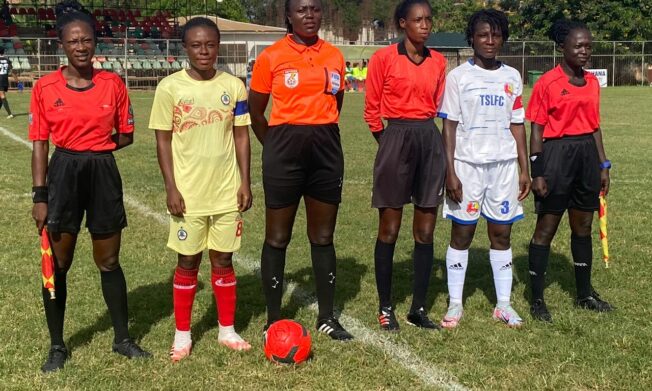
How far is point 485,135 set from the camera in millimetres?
4691

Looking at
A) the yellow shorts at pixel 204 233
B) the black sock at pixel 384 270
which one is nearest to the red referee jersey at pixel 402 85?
the black sock at pixel 384 270

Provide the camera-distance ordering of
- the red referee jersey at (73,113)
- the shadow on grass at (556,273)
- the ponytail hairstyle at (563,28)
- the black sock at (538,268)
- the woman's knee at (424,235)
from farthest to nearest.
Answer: the shadow on grass at (556,273), the black sock at (538,268), the ponytail hairstyle at (563,28), the woman's knee at (424,235), the red referee jersey at (73,113)

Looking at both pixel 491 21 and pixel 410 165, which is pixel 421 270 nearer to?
pixel 410 165

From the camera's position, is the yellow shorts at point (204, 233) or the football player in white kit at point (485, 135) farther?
the football player in white kit at point (485, 135)

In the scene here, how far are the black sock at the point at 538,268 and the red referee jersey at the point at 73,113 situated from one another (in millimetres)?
3141

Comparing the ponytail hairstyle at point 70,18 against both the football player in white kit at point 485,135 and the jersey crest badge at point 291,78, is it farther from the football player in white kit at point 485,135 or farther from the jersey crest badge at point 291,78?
the football player in white kit at point 485,135

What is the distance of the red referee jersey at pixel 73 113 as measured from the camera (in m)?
3.95

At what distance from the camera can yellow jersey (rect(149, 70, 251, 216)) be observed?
13.4ft

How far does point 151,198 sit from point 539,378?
6380mm

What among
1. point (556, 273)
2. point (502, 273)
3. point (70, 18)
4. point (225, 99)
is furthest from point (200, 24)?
point (556, 273)

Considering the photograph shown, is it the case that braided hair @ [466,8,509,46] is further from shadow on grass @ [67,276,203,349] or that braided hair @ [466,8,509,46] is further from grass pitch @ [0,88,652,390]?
shadow on grass @ [67,276,203,349]

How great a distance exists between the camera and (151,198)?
917cm

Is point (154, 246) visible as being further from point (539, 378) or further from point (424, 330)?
point (539, 378)

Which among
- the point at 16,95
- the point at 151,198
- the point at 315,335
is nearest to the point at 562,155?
the point at 315,335
